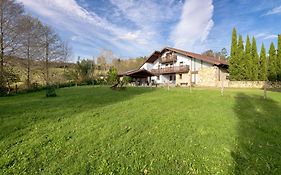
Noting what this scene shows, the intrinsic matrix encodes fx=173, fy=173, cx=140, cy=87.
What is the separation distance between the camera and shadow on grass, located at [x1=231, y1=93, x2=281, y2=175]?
4320 mm

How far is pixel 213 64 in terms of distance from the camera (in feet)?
101

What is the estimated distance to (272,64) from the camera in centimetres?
2742

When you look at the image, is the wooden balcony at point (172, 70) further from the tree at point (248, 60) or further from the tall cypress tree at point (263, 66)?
the tall cypress tree at point (263, 66)

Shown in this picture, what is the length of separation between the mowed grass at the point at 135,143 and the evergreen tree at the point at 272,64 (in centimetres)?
2367

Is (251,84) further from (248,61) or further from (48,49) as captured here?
(48,49)

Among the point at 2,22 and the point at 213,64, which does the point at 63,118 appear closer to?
the point at 2,22

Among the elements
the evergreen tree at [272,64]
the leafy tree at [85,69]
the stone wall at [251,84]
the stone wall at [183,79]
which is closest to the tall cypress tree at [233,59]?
the stone wall at [251,84]

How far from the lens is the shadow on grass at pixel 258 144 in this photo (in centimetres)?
432

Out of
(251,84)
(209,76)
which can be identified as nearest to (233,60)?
(209,76)

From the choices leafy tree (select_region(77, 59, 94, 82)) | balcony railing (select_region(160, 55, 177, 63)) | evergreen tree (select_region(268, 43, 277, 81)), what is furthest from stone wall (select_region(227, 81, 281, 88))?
leafy tree (select_region(77, 59, 94, 82))

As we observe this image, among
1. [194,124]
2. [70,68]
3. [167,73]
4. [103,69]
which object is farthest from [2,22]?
[103,69]

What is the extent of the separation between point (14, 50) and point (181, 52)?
27.9 metres

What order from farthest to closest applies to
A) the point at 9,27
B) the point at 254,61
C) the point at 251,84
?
the point at 254,61 < the point at 251,84 < the point at 9,27

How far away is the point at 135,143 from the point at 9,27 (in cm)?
2373
